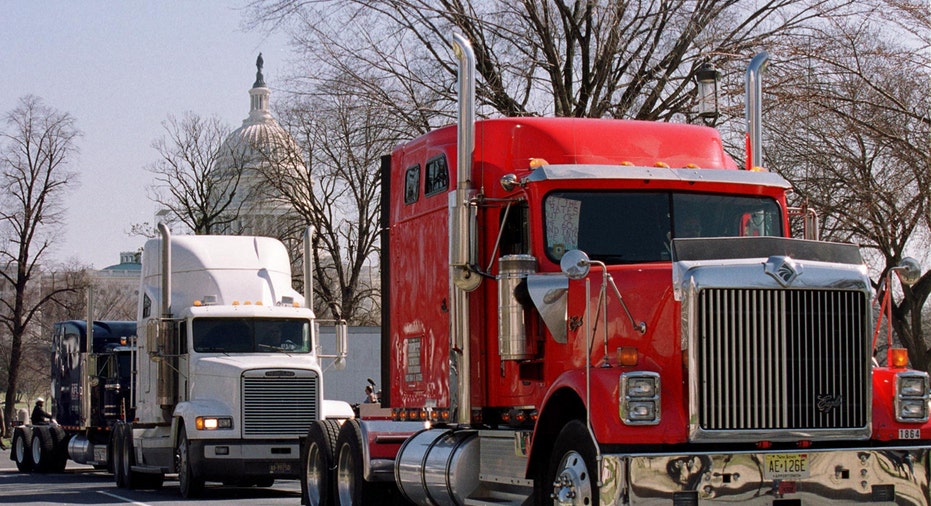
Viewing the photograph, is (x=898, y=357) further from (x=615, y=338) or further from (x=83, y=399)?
(x=83, y=399)

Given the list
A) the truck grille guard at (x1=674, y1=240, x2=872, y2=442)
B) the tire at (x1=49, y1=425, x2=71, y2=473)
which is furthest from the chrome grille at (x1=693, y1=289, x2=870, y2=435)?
the tire at (x1=49, y1=425, x2=71, y2=473)

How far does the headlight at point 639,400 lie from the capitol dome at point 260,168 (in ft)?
111

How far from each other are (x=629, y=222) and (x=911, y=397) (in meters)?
2.57

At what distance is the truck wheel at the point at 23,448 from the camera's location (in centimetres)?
3039

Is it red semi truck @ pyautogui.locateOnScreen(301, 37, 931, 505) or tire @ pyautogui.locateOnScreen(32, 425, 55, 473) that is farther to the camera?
tire @ pyautogui.locateOnScreen(32, 425, 55, 473)

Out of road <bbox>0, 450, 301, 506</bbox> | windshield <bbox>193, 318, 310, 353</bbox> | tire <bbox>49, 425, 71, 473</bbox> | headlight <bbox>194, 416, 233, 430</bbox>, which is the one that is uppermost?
windshield <bbox>193, 318, 310, 353</bbox>

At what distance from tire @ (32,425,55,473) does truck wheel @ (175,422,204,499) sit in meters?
9.82

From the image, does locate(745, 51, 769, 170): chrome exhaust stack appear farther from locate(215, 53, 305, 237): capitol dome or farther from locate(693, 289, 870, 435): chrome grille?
locate(215, 53, 305, 237): capitol dome

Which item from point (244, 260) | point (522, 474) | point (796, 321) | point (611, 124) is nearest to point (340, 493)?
point (522, 474)

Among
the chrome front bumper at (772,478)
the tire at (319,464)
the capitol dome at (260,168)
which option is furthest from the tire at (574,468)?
the capitol dome at (260,168)

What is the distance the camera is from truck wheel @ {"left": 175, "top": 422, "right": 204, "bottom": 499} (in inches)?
800

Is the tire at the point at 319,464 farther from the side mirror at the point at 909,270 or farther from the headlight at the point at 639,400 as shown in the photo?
the side mirror at the point at 909,270

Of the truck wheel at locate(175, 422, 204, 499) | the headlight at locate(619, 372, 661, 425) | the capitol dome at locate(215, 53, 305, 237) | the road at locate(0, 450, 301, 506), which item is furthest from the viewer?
the capitol dome at locate(215, 53, 305, 237)

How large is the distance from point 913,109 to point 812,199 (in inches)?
117
